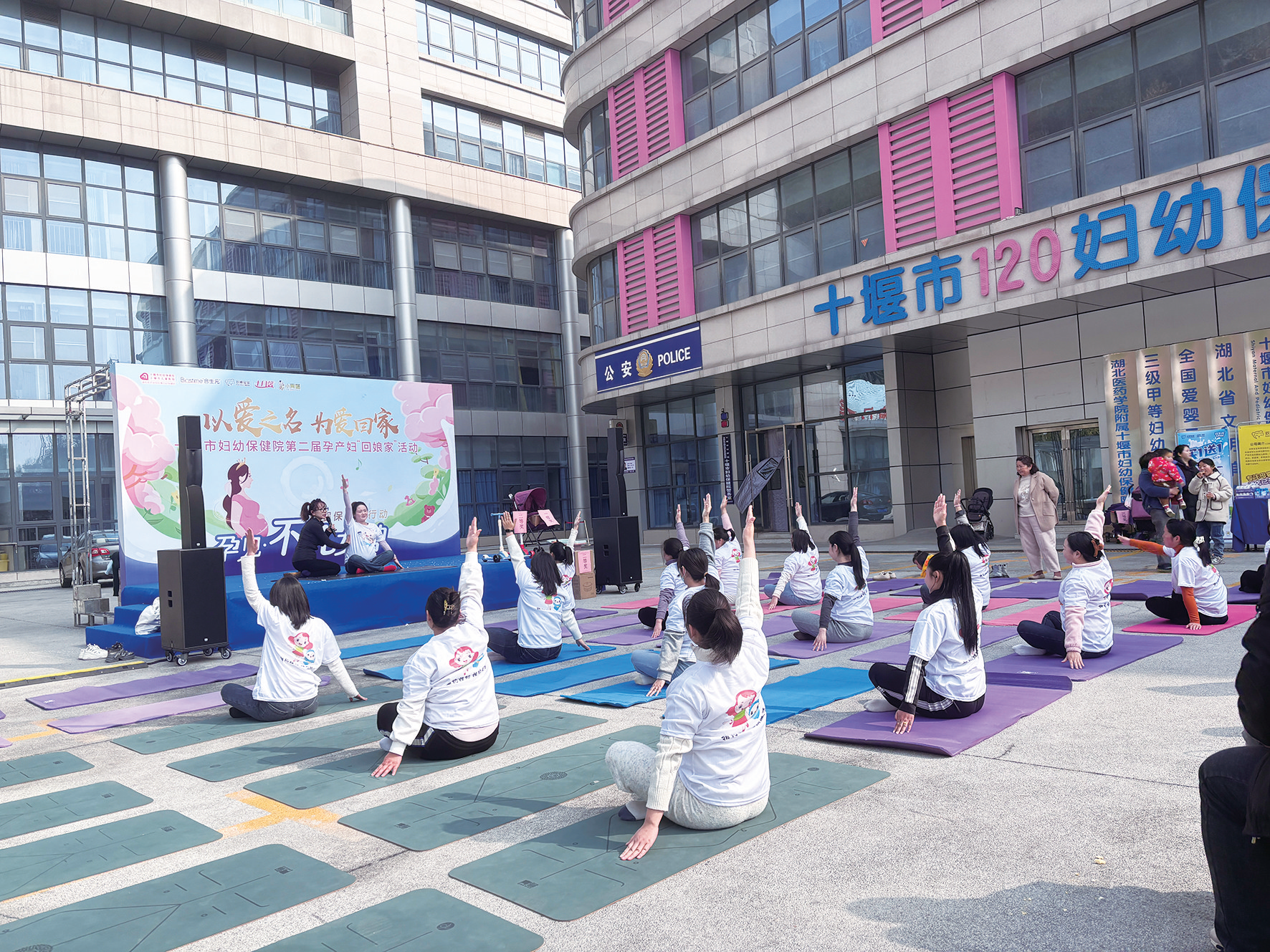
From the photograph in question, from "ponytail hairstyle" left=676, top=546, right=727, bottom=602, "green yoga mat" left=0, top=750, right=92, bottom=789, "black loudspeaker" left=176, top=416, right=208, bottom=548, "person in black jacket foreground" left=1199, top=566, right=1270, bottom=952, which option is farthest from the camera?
"black loudspeaker" left=176, top=416, right=208, bottom=548

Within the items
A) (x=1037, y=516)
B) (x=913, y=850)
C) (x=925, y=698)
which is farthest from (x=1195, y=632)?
(x=913, y=850)

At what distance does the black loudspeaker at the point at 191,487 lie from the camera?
10914mm

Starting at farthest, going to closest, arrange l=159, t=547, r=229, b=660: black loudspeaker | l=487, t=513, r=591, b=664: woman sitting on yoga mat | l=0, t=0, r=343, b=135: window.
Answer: l=0, t=0, r=343, b=135: window < l=159, t=547, r=229, b=660: black loudspeaker < l=487, t=513, r=591, b=664: woman sitting on yoga mat

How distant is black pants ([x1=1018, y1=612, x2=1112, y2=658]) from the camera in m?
7.31

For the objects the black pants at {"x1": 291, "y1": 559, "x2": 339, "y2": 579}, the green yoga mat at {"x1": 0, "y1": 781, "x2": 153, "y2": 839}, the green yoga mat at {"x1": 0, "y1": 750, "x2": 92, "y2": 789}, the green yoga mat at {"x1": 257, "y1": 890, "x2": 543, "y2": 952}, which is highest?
the black pants at {"x1": 291, "y1": 559, "x2": 339, "y2": 579}

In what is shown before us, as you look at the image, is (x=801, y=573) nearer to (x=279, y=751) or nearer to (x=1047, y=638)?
(x=1047, y=638)

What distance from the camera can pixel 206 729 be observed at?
23.4ft

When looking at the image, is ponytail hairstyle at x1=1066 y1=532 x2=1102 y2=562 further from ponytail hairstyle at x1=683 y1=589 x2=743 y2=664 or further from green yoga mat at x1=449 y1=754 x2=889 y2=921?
ponytail hairstyle at x1=683 y1=589 x2=743 y2=664

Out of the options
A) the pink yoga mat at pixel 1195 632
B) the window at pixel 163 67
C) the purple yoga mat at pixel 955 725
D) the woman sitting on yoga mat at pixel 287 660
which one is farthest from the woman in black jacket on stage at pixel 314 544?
the window at pixel 163 67

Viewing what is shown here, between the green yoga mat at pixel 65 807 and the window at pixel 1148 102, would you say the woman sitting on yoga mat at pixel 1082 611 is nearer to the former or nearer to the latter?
the green yoga mat at pixel 65 807

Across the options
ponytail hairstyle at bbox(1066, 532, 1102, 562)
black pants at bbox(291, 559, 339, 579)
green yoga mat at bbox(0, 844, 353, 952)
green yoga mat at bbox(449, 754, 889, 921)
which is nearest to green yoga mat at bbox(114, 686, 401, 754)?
green yoga mat at bbox(0, 844, 353, 952)

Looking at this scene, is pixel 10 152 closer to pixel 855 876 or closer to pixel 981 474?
pixel 981 474

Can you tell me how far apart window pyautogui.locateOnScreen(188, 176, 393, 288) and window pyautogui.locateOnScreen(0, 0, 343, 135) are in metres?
2.41

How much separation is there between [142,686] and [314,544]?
463cm
